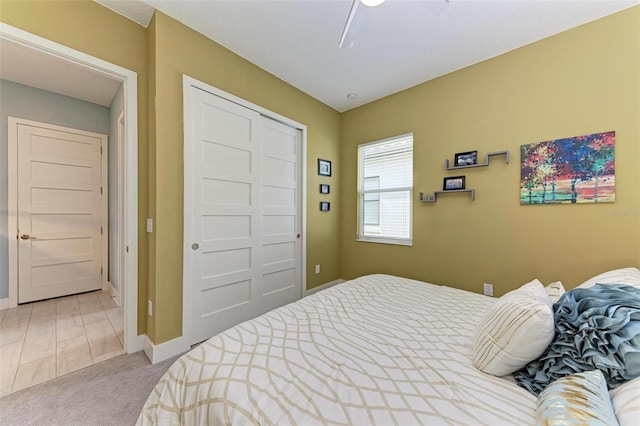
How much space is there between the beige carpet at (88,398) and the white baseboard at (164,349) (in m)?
0.06

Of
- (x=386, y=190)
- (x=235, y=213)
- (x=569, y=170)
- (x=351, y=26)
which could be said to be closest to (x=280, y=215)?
(x=235, y=213)

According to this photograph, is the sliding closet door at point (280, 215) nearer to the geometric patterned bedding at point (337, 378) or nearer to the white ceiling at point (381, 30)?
the white ceiling at point (381, 30)

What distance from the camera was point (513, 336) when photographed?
866mm

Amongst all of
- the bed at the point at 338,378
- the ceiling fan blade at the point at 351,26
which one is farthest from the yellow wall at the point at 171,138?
the ceiling fan blade at the point at 351,26

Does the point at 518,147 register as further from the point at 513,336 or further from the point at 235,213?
the point at 235,213

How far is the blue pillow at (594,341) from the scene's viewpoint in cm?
70

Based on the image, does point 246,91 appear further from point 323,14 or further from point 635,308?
point 635,308

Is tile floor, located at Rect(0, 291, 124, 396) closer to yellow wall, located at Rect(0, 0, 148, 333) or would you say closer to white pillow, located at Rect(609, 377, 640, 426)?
yellow wall, located at Rect(0, 0, 148, 333)

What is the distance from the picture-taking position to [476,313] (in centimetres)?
140

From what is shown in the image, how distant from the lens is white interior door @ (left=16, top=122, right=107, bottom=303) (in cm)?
290

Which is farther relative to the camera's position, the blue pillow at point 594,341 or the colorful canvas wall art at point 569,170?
the colorful canvas wall art at point 569,170

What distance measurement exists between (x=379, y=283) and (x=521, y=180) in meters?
1.73

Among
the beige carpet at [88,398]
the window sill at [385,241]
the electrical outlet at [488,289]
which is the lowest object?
the beige carpet at [88,398]

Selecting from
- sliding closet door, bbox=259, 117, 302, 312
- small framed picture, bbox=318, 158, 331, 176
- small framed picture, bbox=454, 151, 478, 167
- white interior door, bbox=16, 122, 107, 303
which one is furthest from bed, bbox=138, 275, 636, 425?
white interior door, bbox=16, 122, 107, 303
